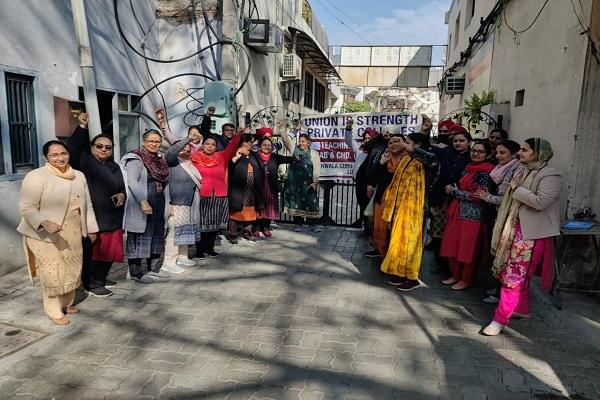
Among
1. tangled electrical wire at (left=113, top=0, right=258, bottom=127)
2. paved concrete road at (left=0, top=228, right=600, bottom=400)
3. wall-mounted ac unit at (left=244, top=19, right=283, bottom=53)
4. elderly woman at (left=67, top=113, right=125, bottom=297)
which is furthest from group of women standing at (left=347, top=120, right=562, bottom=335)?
wall-mounted ac unit at (left=244, top=19, right=283, bottom=53)

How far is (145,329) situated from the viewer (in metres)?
3.67

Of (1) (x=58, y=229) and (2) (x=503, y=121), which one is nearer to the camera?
(1) (x=58, y=229)

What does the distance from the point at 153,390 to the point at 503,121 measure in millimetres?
6762

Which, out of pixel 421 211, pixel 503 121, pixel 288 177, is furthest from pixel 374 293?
pixel 503 121

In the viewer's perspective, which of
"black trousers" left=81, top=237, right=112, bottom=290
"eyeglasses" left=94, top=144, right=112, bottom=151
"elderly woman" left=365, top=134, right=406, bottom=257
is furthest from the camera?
"elderly woman" left=365, top=134, right=406, bottom=257

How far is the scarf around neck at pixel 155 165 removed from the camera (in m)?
4.44

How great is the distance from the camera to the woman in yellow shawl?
4.46m

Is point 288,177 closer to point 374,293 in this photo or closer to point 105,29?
point 374,293

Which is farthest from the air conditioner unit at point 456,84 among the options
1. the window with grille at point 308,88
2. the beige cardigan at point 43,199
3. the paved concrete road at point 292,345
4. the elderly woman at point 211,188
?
the beige cardigan at point 43,199

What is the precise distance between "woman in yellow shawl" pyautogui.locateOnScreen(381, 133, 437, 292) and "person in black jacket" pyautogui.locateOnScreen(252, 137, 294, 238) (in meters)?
2.37

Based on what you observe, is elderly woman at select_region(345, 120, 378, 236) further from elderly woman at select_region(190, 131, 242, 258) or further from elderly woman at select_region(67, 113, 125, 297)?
elderly woman at select_region(67, 113, 125, 297)

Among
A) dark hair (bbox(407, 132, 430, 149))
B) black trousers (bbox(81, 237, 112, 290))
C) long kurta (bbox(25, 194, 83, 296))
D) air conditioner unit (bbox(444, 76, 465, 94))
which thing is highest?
air conditioner unit (bbox(444, 76, 465, 94))

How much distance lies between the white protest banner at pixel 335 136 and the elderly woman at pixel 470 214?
3.07 meters

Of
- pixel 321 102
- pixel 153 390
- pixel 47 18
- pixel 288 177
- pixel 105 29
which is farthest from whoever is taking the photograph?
pixel 321 102
